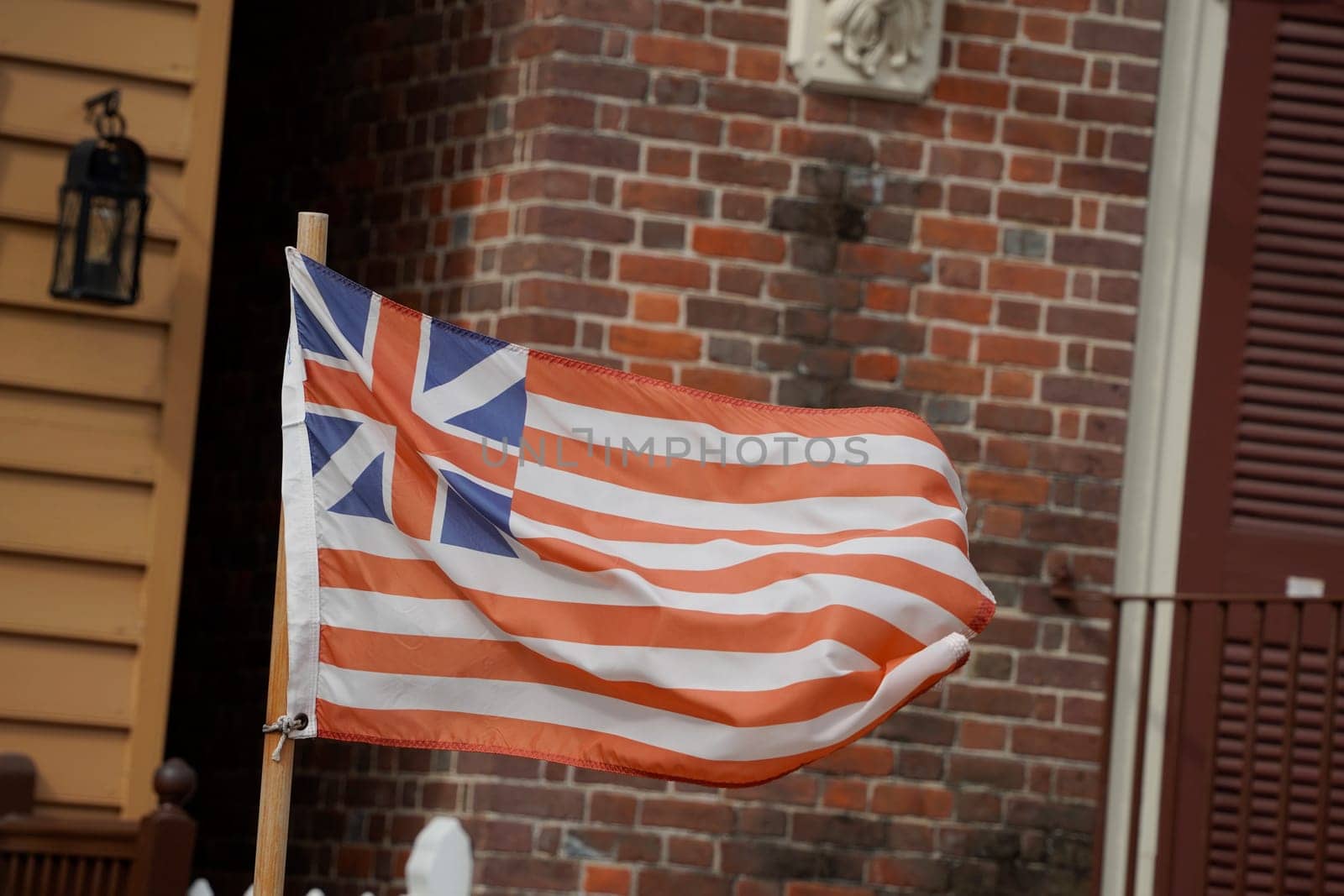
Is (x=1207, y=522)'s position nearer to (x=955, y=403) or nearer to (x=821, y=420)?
(x=955, y=403)

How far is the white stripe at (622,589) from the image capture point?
10.4ft

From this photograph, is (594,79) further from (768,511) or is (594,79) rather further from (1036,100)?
(768,511)

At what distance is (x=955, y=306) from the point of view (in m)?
4.84

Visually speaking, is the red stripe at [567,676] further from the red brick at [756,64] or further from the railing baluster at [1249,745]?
the red brick at [756,64]

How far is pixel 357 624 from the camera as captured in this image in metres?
3.11

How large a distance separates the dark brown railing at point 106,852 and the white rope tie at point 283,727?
1.16 m

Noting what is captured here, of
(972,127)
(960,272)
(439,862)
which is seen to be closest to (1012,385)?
(960,272)

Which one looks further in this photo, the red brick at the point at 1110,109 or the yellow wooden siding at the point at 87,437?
the red brick at the point at 1110,109

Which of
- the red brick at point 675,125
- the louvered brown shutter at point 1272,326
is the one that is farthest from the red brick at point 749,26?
the louvered brown shutter at point 1272,326

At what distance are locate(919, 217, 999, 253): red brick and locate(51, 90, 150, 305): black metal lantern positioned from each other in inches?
81.1

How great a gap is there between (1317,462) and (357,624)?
299 centimetres

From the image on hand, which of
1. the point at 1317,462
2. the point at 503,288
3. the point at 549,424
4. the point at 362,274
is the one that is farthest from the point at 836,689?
the point at 362,274

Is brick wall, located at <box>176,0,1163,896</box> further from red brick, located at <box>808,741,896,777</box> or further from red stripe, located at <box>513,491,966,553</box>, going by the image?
red stripe, located at <box>513,491,966,553</box>

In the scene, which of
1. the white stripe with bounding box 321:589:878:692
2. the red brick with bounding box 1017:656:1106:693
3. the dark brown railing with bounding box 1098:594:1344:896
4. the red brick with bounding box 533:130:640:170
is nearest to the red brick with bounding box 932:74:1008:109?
the red brick with bounding box 533:130:640:170
